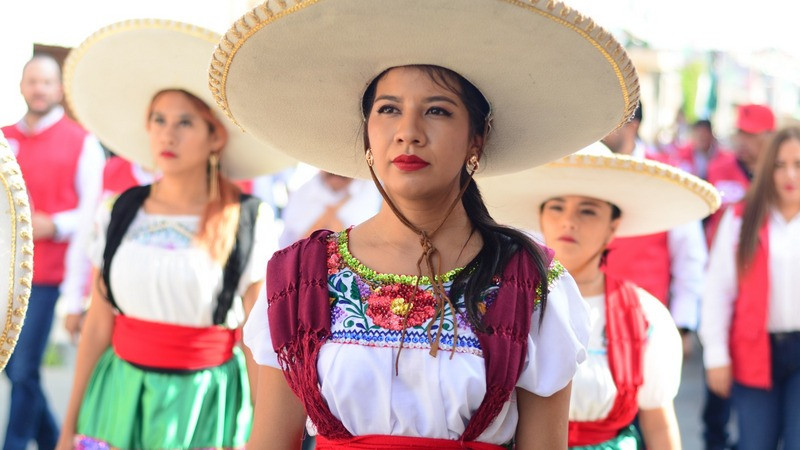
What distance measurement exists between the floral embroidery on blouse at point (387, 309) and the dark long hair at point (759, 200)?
3376mm

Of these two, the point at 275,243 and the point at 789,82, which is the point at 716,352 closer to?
the point at 275,243

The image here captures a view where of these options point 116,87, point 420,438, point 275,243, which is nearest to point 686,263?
point 275,243

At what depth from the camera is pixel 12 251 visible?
6.72ft

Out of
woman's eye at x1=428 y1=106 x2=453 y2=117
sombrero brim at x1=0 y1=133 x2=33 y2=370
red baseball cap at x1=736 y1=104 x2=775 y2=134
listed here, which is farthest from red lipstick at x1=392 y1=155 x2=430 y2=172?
red baseball cap at x1=736 y1=104 x2=775 y2=134

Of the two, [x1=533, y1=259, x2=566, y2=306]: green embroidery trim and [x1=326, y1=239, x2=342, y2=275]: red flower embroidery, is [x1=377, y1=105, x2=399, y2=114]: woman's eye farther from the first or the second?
[x1=533, y1=259, x2=566, y2=306]: green embroidery trim

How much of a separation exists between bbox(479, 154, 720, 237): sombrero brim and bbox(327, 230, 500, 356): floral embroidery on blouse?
1.48m

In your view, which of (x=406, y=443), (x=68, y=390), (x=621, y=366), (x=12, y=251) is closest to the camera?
(x=12, y=251)

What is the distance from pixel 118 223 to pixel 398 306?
90.8 inches

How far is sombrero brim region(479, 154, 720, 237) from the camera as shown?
13.0ft

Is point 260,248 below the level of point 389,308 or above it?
above

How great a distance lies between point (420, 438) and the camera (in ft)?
8.03

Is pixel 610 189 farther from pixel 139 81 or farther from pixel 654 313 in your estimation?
pixel 139 81

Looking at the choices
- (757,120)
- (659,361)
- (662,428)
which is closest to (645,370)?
(659,361)

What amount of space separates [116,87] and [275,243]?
102cm
